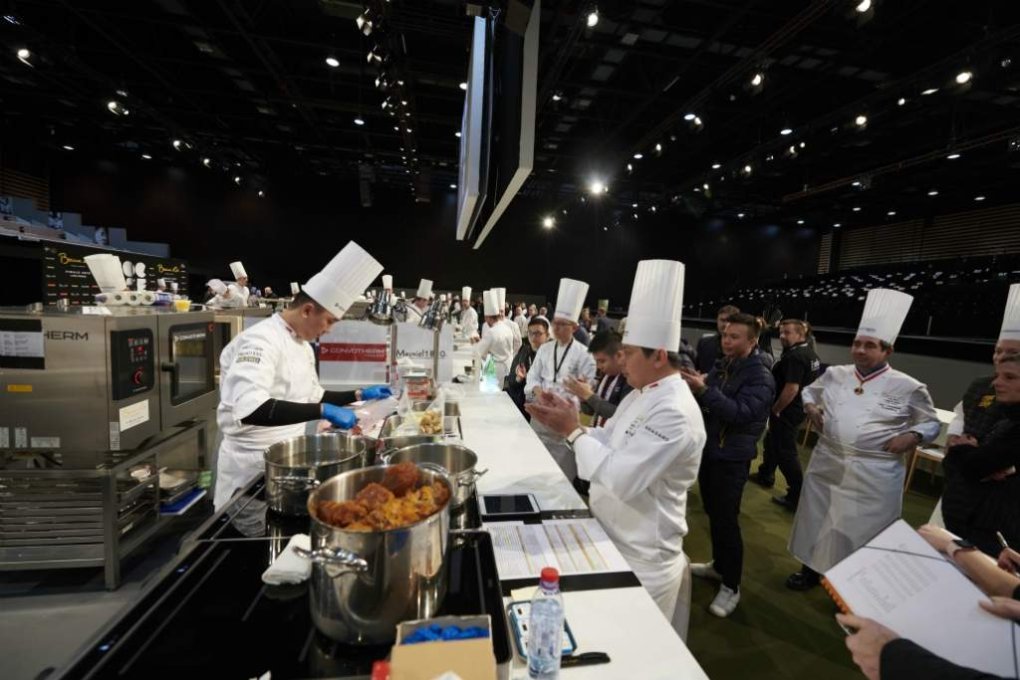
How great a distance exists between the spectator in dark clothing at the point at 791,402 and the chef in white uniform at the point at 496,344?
9.68 ft

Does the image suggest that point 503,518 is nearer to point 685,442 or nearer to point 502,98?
point 685,442

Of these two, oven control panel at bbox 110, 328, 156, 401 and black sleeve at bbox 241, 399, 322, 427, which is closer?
black sleeve at bbox 241, 399, 322, 427

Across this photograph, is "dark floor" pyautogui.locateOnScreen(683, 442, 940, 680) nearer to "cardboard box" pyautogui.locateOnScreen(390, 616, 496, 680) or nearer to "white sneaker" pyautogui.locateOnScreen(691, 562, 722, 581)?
"white sneaker" pyautogui.locateOnScreen(691, 562, 722, 581)

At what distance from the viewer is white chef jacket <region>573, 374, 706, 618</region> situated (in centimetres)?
150

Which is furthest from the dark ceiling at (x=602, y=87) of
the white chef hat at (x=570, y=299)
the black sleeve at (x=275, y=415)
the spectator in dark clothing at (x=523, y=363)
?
the black sleeve at (x=275, y=415)

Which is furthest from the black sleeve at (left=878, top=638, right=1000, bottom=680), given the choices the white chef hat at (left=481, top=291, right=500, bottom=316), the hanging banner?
the white chef hat at (left=481, top=291, right=500, bottom=316)

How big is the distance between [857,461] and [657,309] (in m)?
1.92

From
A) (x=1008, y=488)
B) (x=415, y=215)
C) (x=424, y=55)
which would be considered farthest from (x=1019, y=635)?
(x=415, y=215)

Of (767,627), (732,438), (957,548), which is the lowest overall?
(767,627)

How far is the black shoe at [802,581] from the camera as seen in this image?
283cm

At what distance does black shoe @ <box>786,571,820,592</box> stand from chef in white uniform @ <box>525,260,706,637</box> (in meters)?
1.61

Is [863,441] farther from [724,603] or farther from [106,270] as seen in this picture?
[106,270]

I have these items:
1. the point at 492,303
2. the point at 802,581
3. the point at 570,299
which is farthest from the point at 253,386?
the point at 492,303

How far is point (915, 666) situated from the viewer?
84 centimetres
